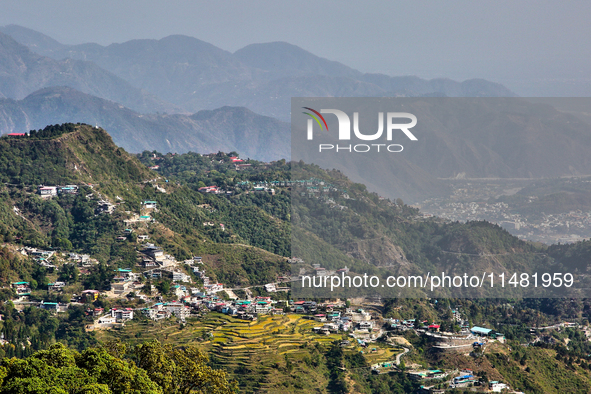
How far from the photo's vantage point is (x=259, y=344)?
26469 millimetres

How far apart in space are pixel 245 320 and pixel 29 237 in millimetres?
10990

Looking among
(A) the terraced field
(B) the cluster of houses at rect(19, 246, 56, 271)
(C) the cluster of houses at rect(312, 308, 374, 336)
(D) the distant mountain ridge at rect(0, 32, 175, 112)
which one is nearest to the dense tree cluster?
(A) the terraced field

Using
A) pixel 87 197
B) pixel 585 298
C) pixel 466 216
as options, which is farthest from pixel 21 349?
pixel 466 216

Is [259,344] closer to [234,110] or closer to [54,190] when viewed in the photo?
[54,190]

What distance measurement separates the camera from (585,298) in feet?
117

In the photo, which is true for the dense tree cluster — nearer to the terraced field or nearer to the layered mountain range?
the terraced field

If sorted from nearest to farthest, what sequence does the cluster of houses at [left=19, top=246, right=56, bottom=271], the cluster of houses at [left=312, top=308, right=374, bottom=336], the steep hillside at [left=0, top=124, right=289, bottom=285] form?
the cluster of houses at [left=312, top=308, right=374, bottom=336] < the cluster of houses at [left=19, top=246, right=56, bottom=271] < the steep hillside at [left=0, top=124, right=289, bottom=285]

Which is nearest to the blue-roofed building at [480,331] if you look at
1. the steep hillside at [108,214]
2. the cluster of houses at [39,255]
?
the steep hillside at [108,214]

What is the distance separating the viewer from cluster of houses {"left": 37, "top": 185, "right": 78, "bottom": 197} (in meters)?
36.8

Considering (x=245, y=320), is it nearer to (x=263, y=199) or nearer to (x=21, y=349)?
(x=21, y=349)

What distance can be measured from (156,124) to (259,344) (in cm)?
10724

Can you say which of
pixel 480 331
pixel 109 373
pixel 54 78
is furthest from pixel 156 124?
pixel 109 373

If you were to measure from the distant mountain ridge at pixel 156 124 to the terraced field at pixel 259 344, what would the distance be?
93.9m

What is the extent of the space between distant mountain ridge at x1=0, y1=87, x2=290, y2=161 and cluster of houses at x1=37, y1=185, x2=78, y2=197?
8280 cm
